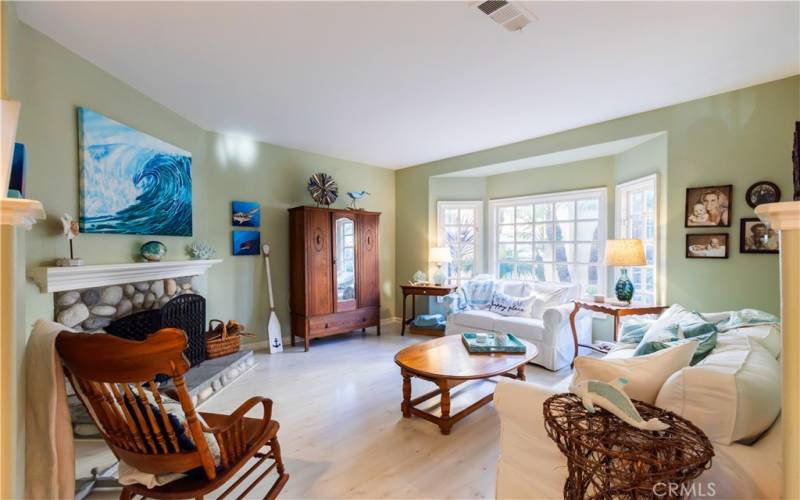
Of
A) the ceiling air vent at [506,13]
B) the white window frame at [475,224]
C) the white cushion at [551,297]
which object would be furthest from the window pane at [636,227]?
the ceiling air vent at [506,13]

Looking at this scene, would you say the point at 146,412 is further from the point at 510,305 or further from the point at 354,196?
the point at 354,196

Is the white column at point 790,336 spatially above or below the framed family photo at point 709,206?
below

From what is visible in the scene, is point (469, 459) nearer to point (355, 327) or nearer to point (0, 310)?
point (0, 310)

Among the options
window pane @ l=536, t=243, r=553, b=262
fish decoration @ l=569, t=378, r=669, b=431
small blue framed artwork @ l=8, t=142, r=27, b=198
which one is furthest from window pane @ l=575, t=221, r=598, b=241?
small blue framed artwork @ l=8, t=142, r=27, b=198

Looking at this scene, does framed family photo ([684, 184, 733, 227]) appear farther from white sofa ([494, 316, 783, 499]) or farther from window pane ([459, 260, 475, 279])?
window pane ([459, 260, 475, 279])

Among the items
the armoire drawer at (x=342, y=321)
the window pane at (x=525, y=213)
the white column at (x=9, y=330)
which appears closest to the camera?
the white column at (x=9, y=330)

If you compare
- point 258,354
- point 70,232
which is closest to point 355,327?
point 258,354

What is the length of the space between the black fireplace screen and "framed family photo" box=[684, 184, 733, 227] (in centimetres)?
443

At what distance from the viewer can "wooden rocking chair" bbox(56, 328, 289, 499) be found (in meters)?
1.13

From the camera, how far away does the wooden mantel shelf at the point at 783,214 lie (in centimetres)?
94

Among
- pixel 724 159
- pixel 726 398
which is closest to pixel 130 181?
pixel 726 398

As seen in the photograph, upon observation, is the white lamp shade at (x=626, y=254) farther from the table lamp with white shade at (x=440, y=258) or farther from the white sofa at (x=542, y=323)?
the table lamp with white shade at (x=440, y=258)

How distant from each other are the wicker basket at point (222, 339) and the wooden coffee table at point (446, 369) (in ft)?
6.15

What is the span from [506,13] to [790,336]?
1851 millimetres
